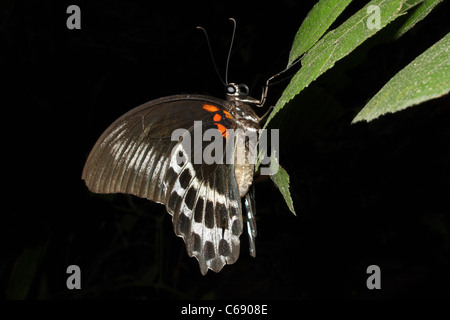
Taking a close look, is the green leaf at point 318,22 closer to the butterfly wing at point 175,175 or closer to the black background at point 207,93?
the butterfly wing at point 175,175

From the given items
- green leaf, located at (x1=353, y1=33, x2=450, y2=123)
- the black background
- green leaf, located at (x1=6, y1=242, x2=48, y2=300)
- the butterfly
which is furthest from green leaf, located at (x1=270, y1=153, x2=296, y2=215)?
green leaf, located at (x1=6, y1=242, x2=48, y2=300)

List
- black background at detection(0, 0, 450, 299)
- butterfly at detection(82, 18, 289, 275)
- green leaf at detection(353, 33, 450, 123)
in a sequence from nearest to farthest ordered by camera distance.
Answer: green leaf at detection(353, 33, 450, 123), butterfly at detection(82, 18, 289, 275), black background at detection(0, 0, 450, 299)

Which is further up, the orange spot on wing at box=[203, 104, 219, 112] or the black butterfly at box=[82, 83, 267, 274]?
the orange spot on wing at box=[203, 104, 219, 112]

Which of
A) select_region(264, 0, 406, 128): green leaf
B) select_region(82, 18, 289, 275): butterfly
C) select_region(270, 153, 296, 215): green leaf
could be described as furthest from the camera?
select_region(82, 18, 289, 275): butterfly

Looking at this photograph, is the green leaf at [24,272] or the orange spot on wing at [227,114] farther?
the green leaf at [24,272]

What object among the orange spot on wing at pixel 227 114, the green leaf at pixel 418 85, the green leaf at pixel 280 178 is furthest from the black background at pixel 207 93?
the green leaf at pixel 418 85

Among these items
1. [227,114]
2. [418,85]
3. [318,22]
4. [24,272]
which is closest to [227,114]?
[227,114]

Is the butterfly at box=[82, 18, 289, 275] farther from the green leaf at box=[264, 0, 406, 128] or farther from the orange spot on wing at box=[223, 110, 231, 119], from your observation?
the green leaf at box=[264, 0, 406, 128]

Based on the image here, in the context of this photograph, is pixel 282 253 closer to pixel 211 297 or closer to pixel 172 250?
pixel 211 297
